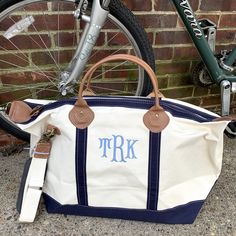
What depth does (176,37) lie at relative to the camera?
4.75ft

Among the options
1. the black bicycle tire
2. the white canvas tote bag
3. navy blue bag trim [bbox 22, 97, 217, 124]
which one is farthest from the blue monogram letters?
the black bicycle tire

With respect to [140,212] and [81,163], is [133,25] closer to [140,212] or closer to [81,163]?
[81,163]

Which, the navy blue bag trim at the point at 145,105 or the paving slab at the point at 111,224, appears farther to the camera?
the paving slab at the point at 111,224

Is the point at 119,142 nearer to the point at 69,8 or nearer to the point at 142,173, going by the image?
the point at 142,173

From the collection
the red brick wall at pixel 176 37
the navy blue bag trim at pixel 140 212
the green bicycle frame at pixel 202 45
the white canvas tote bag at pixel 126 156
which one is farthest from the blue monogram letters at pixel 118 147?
the red brick wall at pixel 176 37

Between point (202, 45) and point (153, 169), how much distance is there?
536 millimetres

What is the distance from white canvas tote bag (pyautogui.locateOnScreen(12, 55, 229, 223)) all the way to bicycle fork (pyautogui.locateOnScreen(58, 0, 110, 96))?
0.13m

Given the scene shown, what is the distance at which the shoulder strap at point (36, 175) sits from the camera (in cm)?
105

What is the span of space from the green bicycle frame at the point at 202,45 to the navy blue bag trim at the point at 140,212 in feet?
1.69

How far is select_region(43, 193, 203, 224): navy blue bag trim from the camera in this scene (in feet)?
3.62

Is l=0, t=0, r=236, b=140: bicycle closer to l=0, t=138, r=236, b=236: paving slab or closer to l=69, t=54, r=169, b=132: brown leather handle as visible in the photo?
l=69, t=54, r=169, b=132: brown leather handle

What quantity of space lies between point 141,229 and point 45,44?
817 millimetres

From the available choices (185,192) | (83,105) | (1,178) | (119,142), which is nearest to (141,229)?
(185,192)

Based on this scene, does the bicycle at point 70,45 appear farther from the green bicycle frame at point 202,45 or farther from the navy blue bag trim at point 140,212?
the navy blue bag trim at point 140,212
